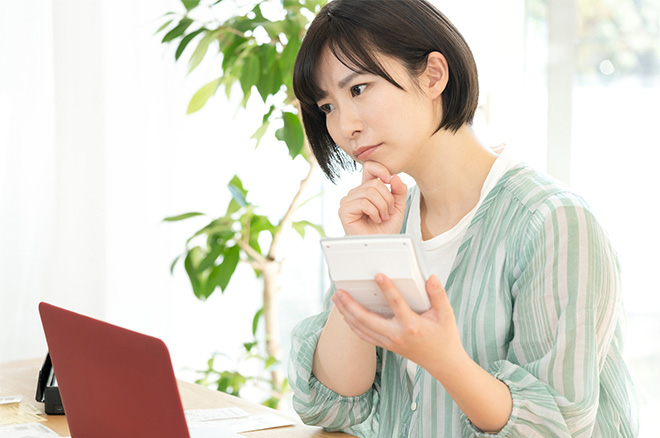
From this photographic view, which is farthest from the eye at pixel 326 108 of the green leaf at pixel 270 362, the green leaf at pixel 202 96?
the green leaf at pixel 270 362

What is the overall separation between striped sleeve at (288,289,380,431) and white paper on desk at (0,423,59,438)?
389 millimetres

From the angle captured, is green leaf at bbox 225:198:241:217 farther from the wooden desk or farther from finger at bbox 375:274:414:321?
finger at bbox 375:274:414:321

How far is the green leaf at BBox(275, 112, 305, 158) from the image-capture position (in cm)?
203

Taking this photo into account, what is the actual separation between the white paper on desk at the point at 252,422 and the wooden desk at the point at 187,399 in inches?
0.6

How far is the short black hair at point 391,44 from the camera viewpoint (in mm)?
1071

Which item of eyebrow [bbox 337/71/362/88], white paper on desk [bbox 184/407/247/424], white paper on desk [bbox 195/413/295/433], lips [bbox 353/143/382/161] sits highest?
eyebrow [bbox 337/71/362/88]

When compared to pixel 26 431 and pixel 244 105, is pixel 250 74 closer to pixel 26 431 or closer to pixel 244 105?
pixel 244 105

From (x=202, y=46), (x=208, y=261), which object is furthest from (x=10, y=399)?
(x=202, y=46)

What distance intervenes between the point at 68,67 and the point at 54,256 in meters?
0.67

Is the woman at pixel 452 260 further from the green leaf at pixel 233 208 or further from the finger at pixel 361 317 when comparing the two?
the green leaf at pixel 233 208

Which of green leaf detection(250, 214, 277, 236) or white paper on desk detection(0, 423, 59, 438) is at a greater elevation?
green leaf detection(250, 214, 277, 236)

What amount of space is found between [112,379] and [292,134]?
1.28 m

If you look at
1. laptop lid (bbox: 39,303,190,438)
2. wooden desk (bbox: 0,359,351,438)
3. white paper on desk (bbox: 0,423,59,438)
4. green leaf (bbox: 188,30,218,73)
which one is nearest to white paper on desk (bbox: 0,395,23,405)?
wooden desk (bbox: 0,359,351,438)

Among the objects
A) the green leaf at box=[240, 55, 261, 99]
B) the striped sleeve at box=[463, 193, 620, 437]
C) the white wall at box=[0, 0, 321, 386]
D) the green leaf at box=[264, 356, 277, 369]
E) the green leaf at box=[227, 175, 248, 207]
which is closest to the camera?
the striped sleeve at box=[463, 193, 620, 437]
